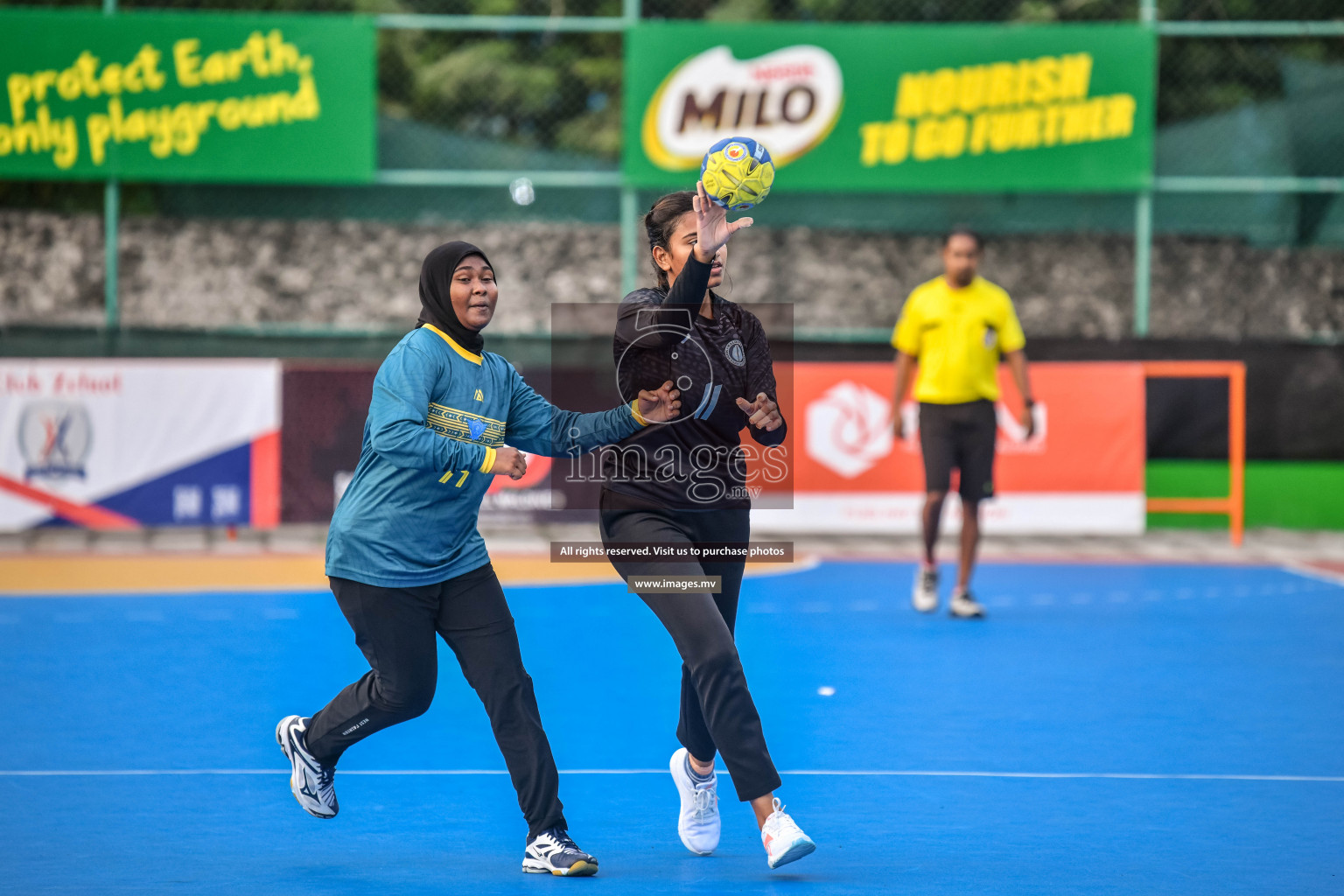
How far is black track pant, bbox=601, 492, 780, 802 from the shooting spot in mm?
4551

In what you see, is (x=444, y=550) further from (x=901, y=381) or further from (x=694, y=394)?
(x=901, y=381)

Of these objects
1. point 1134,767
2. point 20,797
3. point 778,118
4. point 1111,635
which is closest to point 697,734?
point 1134,767

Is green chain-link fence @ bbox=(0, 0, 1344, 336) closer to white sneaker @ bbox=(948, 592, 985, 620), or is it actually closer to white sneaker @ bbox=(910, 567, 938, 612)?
white sneaker @ bbox=(910, 567, 938, 612)

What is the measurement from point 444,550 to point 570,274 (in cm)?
1146

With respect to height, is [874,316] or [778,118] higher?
[778,118]

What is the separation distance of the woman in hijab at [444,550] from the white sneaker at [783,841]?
536mm

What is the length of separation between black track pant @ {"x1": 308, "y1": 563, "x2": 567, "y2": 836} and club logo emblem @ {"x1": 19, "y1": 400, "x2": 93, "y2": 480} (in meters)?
9.01

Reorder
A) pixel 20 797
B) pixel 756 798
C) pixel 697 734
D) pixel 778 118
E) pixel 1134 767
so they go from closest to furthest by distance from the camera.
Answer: pixel 756 798
pixel 697 734
pixel 20 797
pixel 1134 767
pixel 778 118

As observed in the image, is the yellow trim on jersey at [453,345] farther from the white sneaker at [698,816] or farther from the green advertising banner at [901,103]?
the green advertising banner at [901,103]

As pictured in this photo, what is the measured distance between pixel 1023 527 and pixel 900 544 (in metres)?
1.14

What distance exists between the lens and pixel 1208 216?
1575cm

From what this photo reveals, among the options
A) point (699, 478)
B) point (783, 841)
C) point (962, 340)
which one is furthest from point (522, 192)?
point (962, 340)

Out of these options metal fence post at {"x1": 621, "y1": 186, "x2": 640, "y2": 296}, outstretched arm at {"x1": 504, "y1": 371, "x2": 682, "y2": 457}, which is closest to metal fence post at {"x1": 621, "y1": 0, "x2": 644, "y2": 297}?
metal fence post at {"x1": 621, "y1": 186, "x2": 640, "y2": 296}

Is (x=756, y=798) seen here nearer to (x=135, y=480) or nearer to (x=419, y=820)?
(x=419, y=820)
